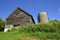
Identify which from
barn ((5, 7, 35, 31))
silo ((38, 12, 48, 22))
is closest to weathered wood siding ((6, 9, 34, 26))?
barn ((5, 7, 35, 31))

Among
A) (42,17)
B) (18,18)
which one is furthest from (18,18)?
(42,17)

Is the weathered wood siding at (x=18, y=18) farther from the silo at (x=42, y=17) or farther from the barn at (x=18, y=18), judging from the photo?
the silo at (x=42, y=17)

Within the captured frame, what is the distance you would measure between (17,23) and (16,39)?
2108 cm

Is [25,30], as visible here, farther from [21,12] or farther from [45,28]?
[21,12]

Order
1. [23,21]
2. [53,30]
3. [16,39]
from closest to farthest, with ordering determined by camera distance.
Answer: [16,39] < [53,30] < [23,21]

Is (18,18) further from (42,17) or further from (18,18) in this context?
(42,17)

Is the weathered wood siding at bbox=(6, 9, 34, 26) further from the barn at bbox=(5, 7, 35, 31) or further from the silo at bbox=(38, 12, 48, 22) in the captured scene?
the silo at bbox=(38, 12, 48, 22)

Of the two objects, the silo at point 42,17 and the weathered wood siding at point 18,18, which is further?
the silo at point 42,17

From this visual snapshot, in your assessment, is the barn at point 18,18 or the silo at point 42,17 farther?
the silo at point 42,17

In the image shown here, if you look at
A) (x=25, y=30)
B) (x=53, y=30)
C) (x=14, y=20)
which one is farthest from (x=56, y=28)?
(x=14, y=20)

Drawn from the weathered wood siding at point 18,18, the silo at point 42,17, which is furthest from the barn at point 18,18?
the silo at point 42,17

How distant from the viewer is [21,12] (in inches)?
1508

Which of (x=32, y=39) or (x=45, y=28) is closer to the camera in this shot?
(x=32, y=39)

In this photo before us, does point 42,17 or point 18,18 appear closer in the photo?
point 18,18
